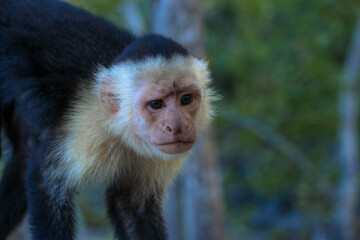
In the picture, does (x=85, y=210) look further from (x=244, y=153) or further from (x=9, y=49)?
(x=9, y=49)

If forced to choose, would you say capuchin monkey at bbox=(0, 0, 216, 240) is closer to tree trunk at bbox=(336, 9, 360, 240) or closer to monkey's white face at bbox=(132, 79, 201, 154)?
monkey's white face at bbox=(132, 79, 201, 154)

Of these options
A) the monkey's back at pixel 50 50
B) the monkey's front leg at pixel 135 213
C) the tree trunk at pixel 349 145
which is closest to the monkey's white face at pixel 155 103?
the monkey's back at pixel 50 50

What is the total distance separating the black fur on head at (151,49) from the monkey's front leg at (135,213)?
102cm

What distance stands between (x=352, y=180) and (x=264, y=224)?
11.8 feet

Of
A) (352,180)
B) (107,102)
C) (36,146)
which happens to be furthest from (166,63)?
(352,180)

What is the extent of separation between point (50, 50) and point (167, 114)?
98 cm

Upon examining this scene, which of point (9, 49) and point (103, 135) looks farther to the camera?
point (9, 49)

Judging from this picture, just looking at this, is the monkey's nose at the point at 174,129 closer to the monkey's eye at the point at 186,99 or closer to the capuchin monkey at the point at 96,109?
the capuchin monkey at the point at 96,109

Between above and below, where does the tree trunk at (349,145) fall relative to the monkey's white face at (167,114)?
above

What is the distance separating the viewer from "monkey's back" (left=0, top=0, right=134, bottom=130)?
3.62 metres

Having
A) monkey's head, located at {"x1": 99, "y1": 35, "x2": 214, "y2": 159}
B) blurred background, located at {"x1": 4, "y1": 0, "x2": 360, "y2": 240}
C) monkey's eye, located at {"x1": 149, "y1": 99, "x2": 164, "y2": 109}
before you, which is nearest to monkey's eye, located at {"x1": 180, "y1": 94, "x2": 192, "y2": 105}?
monkey's head, located at {"x1": 99, "y1": 35, "x2": 214, "y2": 159}

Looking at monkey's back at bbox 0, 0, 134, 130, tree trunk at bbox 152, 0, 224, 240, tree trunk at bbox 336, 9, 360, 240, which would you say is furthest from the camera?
tree trunk at bbox 336, 9, 360, 240

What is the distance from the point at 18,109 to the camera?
4.05 metres

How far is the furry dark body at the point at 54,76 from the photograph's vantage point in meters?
3.51
